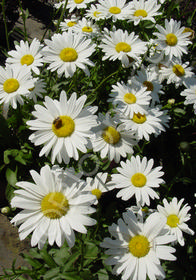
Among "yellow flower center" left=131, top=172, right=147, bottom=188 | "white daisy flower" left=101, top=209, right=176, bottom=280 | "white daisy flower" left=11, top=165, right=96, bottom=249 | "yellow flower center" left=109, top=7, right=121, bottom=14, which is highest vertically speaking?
"yellow flower center" left=109, top=7, right=121, bottom=14

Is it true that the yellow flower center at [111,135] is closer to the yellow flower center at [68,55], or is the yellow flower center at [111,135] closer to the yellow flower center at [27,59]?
the yellow flower center at [68,55]

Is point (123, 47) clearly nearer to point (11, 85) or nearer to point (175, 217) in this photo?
point (11, 85)

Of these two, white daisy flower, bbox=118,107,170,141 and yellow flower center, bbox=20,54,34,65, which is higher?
yellow flower center, bbox=20,54,34,65

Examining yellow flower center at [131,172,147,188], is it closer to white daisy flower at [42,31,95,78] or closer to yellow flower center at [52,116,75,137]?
yellow flower center at [52,116,75,137]

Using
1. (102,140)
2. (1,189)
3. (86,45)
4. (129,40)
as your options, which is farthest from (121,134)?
(1,189)

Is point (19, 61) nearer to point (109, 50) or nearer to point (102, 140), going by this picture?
point (109, 50)

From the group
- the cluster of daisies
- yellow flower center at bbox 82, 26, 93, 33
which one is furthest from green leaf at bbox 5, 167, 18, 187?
yellow flower center at bbox 82, 26, 93, 33

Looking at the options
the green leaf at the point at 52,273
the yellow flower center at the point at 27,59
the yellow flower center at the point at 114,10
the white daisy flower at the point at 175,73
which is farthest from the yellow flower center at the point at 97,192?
the yellow flower center at the point at 114,10

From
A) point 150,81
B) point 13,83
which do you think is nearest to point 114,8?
point 150,81
